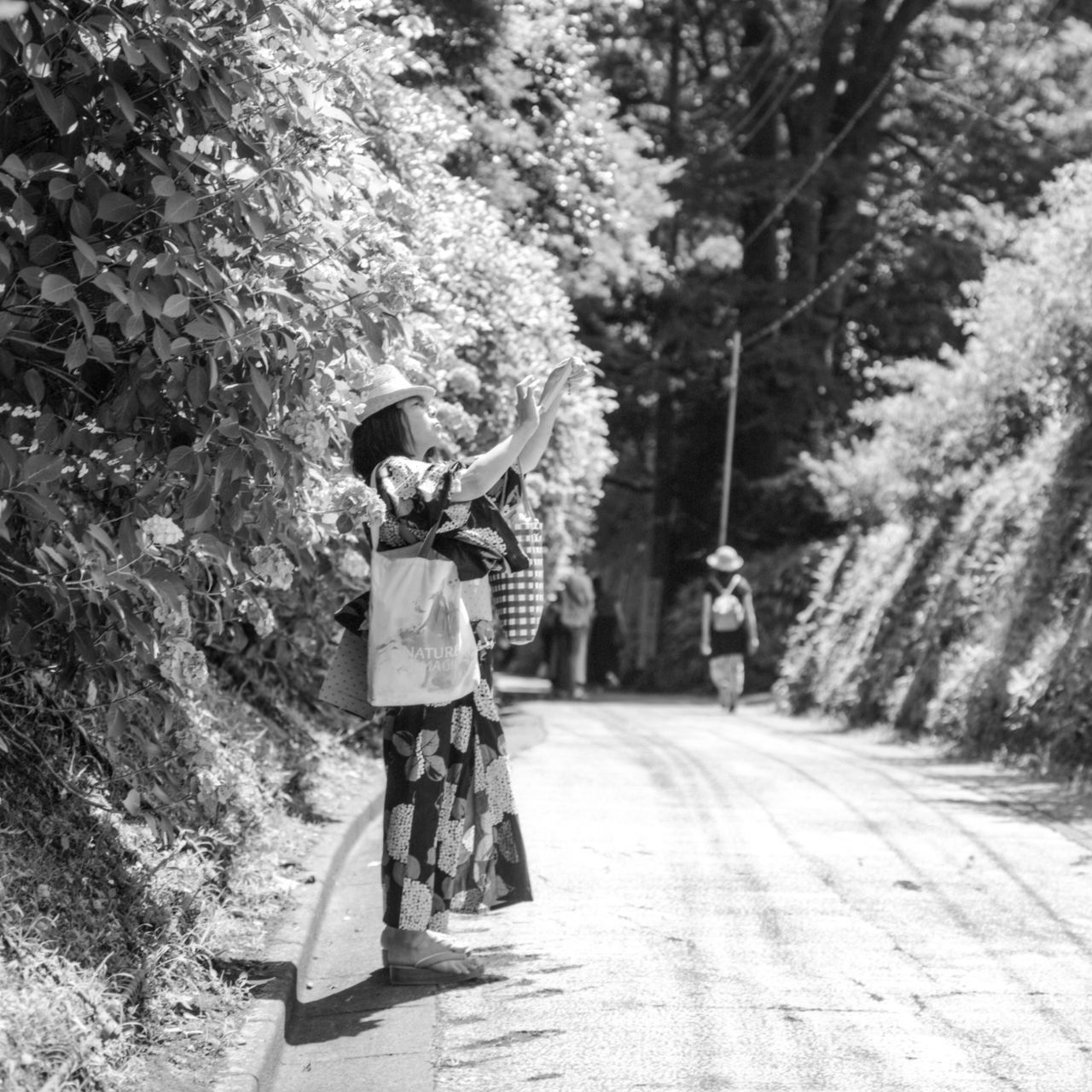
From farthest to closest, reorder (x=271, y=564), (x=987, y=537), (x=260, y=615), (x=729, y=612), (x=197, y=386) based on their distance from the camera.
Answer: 1. (x=729, y=612)
2. (x=987, y=537)
3. (x=260, y=615)
4. (x=271, y=564)
5. (x=197, y=386)

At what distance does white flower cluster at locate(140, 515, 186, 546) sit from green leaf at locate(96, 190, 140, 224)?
2.52 feet

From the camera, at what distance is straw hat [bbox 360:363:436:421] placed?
218 inches

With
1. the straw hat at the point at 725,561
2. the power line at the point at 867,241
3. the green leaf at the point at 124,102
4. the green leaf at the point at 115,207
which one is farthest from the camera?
the power line at the point at 867,241

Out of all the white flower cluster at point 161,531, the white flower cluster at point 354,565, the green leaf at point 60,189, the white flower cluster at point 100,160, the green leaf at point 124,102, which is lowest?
the white flower cluster at point 161,531

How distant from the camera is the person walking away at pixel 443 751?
5449 mm

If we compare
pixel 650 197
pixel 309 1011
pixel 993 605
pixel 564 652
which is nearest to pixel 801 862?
pixel 309 1011

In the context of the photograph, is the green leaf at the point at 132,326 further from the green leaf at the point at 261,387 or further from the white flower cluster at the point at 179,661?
the white flower cluster at the point at 179,661

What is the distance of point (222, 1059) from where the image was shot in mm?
4398

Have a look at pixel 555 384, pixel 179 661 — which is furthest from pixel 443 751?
pixel 555 384

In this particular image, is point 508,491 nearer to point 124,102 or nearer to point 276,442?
point 276,442

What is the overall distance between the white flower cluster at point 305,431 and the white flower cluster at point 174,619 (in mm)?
574

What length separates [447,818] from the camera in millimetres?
5547

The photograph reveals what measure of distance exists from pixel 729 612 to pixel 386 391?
1373cm

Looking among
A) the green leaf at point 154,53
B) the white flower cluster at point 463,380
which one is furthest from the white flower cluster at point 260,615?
the white flower cluster at point 463,380
